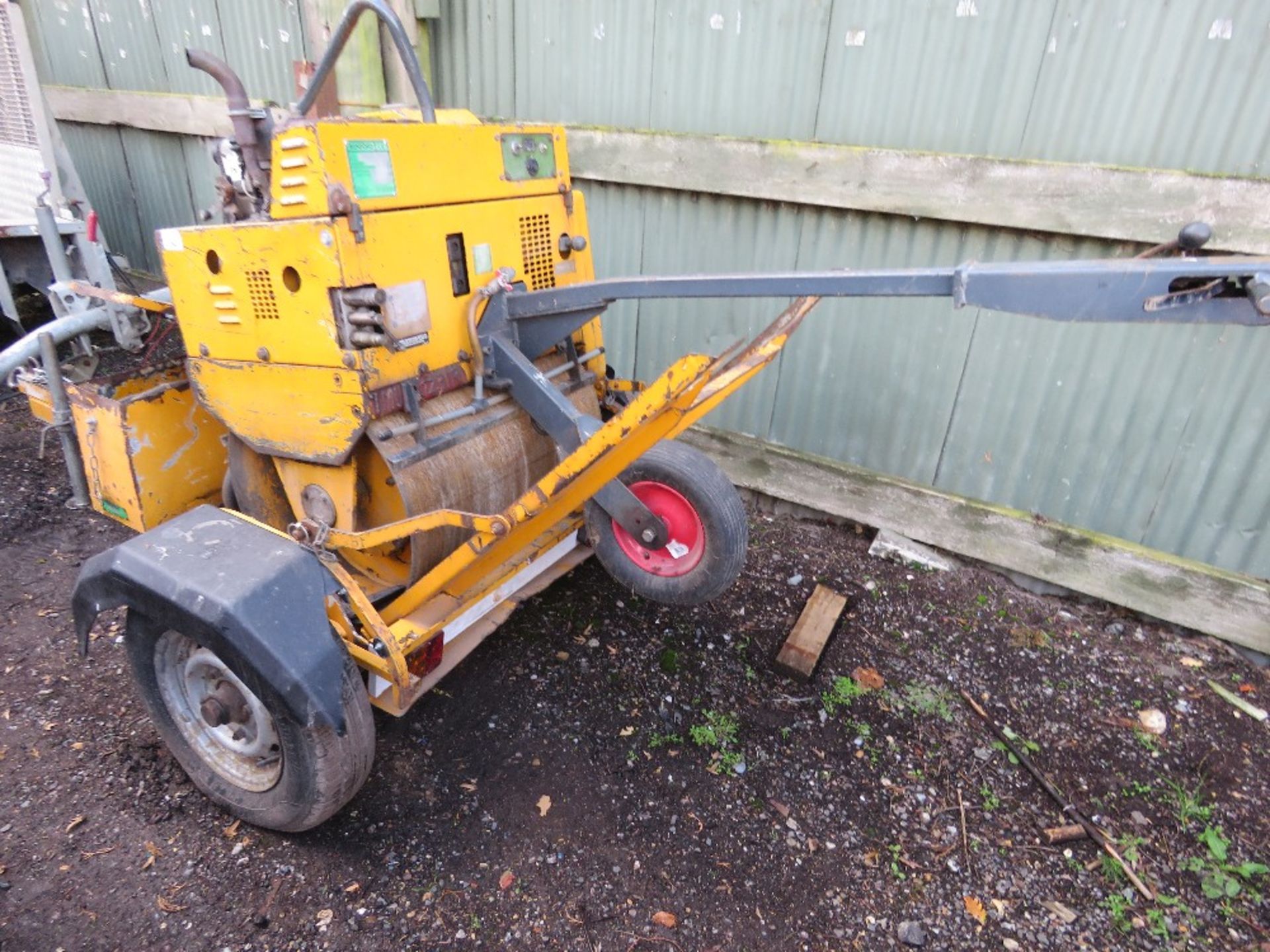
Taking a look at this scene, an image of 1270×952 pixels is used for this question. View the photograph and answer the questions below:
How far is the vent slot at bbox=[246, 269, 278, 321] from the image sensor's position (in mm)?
2303

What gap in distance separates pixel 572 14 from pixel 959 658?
396cm

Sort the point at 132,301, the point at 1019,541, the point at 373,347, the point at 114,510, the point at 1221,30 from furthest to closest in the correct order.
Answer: the point at 1019,541, the point at 114,510, the point at 132,301, the point at 1221,30, the point at 373,347

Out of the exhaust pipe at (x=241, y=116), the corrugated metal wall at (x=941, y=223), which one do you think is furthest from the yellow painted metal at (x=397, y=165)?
the corrugated metal wall at (x=941, y=223)

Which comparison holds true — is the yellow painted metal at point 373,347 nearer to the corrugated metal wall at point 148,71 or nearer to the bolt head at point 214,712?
the bolt head at point 214,712

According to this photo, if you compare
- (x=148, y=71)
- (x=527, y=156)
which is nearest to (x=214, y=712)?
(x=527, y=156)

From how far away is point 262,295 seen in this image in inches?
91.6

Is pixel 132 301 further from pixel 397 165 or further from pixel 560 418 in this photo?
pixel 560 418

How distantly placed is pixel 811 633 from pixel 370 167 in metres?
2.59

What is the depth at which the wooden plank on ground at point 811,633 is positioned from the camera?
3266 mm

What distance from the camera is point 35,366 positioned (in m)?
4.35

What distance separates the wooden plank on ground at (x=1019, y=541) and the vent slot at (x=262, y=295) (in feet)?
9.08

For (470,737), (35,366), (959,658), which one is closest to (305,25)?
(35,366)

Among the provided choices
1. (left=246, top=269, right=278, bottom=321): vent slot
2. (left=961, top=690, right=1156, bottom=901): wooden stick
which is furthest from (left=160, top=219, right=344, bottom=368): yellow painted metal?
(left=961, top=690, right=1156, bottom=901): wooden stick

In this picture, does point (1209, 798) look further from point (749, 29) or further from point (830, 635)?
point (749, 29)
